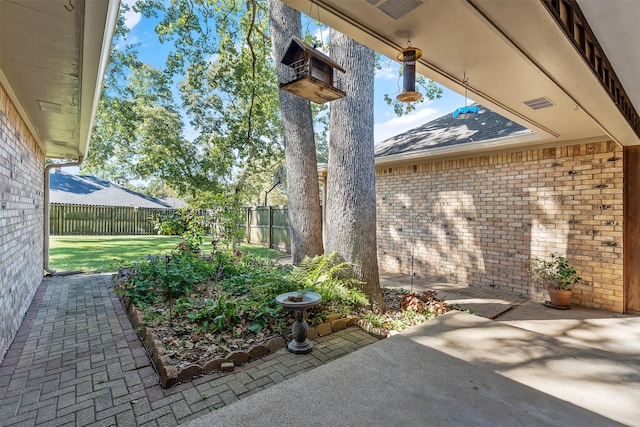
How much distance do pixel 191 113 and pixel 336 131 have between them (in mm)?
12839

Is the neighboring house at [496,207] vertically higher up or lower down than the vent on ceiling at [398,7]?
lower down

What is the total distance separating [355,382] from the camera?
2.38 m

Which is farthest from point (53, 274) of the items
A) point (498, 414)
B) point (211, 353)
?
point (498, 414)

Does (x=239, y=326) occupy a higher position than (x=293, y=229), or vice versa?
(x=293, y=229)

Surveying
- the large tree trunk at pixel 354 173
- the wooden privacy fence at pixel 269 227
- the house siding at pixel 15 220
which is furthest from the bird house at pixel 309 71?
the wooden privacy fence at pixel 269 227

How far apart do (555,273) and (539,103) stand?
125 inches

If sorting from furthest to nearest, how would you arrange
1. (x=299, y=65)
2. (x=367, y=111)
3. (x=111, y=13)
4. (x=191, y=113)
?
(x=191, y=113) < (x=367, y=111) < (x=299, y=65) < (x=111, y=13)

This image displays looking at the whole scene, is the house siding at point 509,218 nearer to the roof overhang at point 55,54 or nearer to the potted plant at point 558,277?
the potted plant at point 558,277

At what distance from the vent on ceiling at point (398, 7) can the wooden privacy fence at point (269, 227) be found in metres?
8.80

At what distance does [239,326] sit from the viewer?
337 cm

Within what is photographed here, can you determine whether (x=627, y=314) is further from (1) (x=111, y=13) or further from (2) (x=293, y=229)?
(1) (x=111, y=13)

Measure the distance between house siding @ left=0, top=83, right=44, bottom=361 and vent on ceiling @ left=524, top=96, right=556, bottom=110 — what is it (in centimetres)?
528

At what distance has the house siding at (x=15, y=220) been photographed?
3029mm

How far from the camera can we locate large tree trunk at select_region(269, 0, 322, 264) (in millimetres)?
5090
